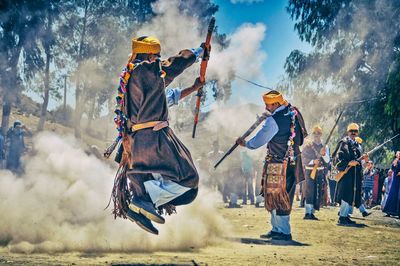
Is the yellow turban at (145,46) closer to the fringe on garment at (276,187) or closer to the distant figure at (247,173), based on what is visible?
the fringe on garment at (276,187)

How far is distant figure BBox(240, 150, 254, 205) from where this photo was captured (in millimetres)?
16938

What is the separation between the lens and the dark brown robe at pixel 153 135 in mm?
5770

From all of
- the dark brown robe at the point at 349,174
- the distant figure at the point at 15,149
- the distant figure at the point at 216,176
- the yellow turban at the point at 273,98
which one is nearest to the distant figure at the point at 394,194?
the dark brown robe at the point at 349,174

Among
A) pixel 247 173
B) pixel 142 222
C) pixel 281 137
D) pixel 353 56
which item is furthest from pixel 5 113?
pixel 142 222

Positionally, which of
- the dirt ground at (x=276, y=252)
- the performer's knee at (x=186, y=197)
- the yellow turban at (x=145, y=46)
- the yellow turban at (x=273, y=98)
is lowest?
the dirt ground at (x=276, y=252)

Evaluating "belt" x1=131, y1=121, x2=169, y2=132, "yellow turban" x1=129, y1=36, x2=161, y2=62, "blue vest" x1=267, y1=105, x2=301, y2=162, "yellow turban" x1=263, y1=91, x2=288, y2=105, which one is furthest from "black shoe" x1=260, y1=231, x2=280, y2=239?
"yellow turban" x1=129, y1=36, x2=161, y2=62

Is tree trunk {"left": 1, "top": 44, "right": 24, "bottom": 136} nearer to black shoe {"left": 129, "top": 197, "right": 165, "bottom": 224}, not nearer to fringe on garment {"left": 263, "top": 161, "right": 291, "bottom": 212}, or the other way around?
fringe on garment {"left": 263, "top": 161, "right": 291, "bottom": 212}

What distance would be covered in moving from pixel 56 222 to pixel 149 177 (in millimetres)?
1833

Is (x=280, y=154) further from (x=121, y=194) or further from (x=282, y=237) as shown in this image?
(x=121, y=194)

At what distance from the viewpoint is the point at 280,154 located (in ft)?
27.4

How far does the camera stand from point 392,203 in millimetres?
13852

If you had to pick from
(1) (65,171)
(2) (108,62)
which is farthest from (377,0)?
(1) (65,171)

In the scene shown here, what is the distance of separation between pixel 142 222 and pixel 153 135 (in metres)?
0.95

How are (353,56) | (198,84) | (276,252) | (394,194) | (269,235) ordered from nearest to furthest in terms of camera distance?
(198,84) → (276,252) → (269,235) → (394,194) → (353,56)
